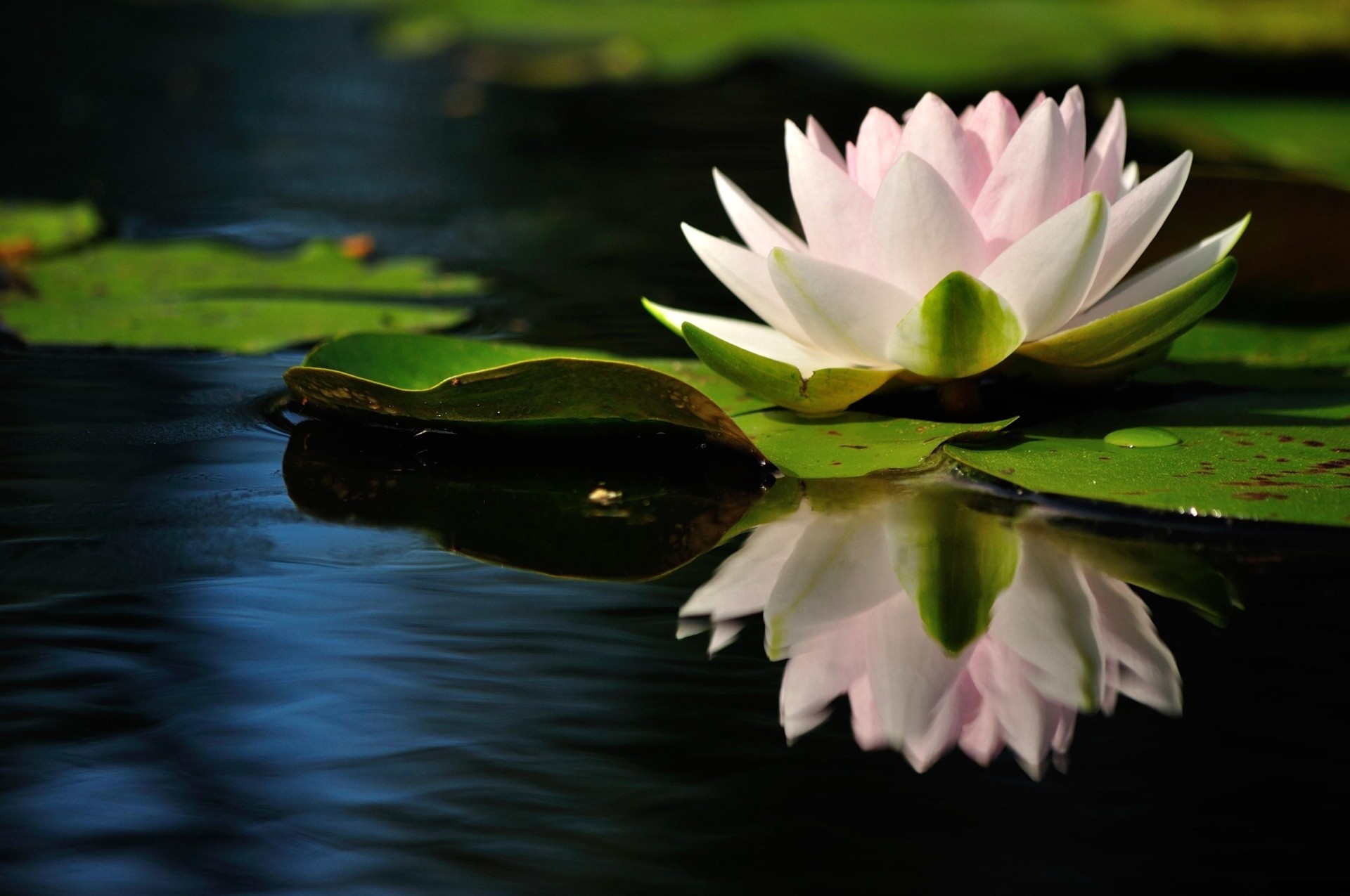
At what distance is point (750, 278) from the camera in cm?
124

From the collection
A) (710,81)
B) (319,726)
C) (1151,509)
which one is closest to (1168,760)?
(1151,509)

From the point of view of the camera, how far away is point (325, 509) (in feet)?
3.90

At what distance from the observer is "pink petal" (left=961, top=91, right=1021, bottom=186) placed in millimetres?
1196

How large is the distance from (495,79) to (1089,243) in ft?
18.1

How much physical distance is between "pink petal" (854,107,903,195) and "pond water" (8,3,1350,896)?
1.03 feet

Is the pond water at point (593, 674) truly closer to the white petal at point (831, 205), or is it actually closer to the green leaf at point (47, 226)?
the white petal at point (831, 205)

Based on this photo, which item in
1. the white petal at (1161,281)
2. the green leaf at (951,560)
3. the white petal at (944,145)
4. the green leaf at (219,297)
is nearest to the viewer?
the green leaf at (951,560)

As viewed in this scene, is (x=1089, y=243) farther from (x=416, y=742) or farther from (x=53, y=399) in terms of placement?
(x=53, y=399)

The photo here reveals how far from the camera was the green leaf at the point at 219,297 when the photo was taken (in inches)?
71.8

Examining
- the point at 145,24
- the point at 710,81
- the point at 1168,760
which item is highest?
the point at 145,24

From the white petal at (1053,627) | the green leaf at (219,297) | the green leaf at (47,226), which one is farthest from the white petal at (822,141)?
the green leaf at (47,226)

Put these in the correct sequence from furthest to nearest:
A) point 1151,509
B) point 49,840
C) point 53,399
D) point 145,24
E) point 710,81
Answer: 1. point 145,24
2. point 710,81
3. point 53,399
4. point 1151,509
5. point 49,840

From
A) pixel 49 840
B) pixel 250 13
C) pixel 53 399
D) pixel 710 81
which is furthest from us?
pixel 250 13

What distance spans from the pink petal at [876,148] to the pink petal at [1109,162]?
0.19 metres
